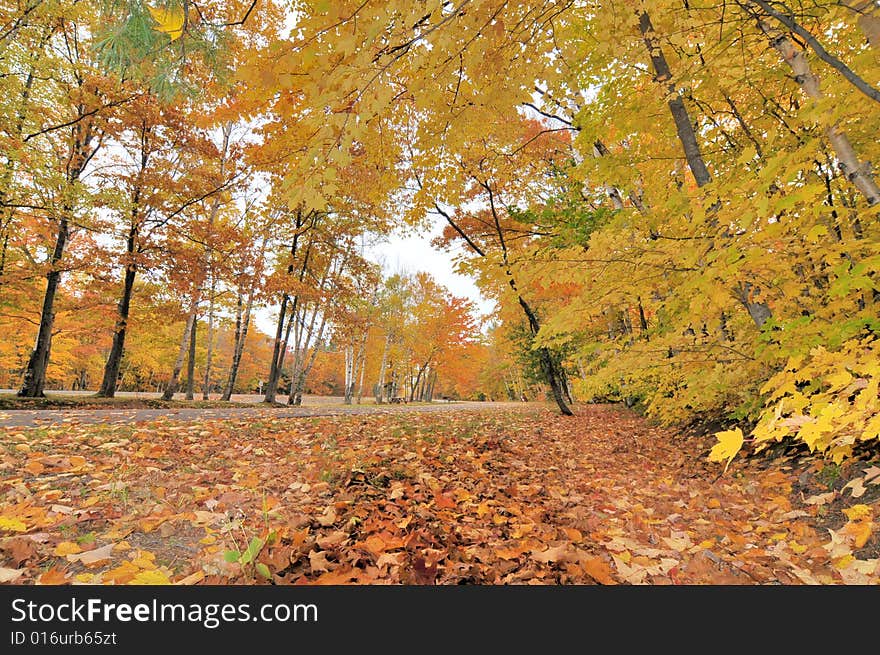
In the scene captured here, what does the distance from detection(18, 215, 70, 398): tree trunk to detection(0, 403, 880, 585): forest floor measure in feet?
24.6

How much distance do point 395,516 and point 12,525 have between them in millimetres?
1889

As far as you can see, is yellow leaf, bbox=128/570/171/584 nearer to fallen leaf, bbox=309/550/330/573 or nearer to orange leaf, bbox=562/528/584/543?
fallen leaf, bbox=309/550/330/573

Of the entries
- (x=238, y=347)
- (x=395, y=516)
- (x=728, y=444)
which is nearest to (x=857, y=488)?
(x=728, y=444)

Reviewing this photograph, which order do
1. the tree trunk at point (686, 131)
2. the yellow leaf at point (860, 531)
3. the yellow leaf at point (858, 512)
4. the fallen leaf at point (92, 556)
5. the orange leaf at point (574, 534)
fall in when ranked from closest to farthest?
the fallen leaf at point (92, 556) → the yellow leaf at point (860, 531) → the yellow leaf at point (858, 512) → the orange leaf at point (574, 534) → the tree trunk at point (686, 131)

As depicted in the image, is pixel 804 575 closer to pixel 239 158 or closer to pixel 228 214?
pixel 239 158

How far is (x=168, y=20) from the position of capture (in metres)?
2.76

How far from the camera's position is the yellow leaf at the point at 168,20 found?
2748 millimetres

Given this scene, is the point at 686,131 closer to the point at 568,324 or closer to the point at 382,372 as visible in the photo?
the point at 568,324

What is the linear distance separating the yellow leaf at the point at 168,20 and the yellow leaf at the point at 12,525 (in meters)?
3.24

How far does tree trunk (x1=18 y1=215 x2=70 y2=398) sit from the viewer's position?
29.7 feet

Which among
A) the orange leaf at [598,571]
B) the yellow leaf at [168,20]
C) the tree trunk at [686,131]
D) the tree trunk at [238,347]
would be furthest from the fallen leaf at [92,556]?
the tree trunk at [238,347]

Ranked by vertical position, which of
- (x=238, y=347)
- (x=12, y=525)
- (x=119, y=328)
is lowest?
(x=12, y=525)

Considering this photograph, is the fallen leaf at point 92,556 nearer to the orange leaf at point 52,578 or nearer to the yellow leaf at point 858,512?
the orange leaf at point 52,578
